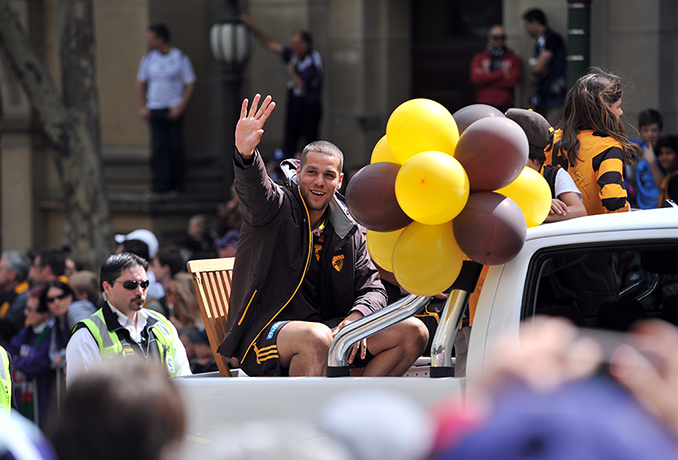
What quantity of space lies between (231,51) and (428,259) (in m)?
7.07

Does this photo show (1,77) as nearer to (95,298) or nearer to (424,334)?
(95,298)

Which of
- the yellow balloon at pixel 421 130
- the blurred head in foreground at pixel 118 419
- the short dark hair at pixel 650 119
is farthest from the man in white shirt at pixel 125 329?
the short dark hair at pixel 650 119

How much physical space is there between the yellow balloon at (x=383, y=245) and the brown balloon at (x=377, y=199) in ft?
0.39

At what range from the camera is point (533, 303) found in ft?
9.61

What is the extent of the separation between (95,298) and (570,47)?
3.84 meters

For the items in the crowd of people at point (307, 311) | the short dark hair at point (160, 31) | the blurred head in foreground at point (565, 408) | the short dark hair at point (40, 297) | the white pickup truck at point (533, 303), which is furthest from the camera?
the short dark hair at point (160, 31)

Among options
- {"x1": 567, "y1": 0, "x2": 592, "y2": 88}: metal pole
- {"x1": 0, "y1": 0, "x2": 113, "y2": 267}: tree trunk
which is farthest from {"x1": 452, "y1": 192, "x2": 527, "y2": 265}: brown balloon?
{"x1": 0, "y1": 0, "x2": 113, "y2": 267}: tree trunk

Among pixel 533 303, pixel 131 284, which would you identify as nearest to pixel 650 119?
pixel 131 284

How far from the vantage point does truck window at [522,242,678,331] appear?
3.29 meters

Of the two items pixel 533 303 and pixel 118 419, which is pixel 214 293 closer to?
pixel 533 303

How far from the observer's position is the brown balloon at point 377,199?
3.12m

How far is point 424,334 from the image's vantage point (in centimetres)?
364

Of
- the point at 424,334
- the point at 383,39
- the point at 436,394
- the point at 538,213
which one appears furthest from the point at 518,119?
the point at 383,39

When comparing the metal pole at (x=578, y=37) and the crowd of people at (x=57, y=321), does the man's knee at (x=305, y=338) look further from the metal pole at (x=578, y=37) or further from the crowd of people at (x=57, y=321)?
the metal pole at (x=578, y=37)
